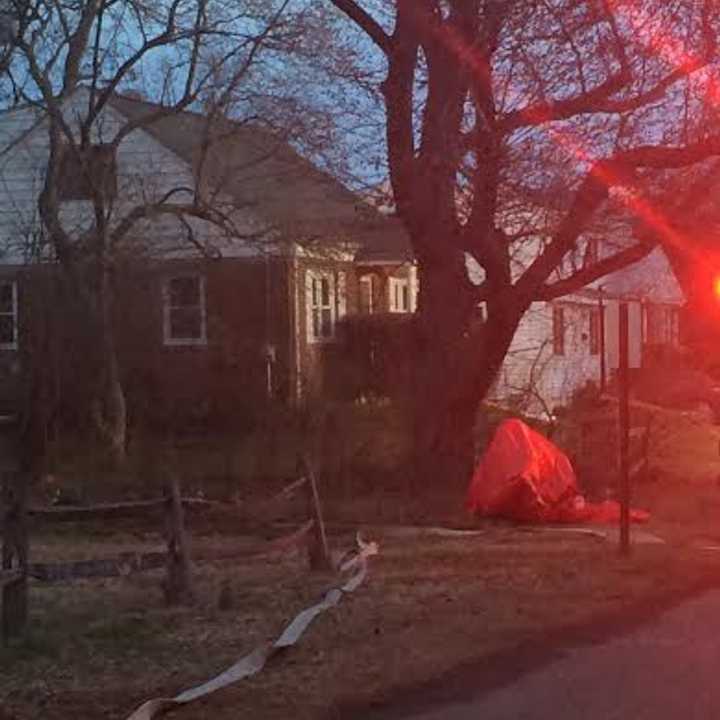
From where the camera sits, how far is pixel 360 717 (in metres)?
7.77

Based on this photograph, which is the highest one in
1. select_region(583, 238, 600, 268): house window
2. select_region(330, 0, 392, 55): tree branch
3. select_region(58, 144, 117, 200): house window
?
select_region(330, 0, 392, 55): tree branch

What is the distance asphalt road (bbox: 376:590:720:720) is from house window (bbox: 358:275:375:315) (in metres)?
24.1

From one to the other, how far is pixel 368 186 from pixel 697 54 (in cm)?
754

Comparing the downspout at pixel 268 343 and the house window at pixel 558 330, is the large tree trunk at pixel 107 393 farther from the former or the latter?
the house window at pixel 558 330

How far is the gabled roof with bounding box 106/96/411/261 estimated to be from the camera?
2420cm

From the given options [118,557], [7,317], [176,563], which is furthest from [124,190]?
[176,563]

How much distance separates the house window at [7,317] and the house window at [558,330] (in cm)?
1476

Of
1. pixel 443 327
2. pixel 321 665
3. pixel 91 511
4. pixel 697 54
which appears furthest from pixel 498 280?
pixel 321 665

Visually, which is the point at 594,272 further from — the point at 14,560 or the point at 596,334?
the point at 14,560

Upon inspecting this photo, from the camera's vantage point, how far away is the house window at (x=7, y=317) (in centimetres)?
3045

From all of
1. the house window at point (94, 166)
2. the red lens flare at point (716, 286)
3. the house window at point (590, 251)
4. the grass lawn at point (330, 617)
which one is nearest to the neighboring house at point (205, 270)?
the house window at point (94, 166)

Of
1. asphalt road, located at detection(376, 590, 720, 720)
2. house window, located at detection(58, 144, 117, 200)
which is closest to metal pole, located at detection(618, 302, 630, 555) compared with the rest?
asphalt road, located at detection(376, 590, 720, 720)

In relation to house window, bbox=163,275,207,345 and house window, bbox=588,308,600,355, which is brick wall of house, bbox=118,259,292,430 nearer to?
house window, bbox=163,275,207,345

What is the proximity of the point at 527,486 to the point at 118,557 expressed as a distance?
22.5ft
